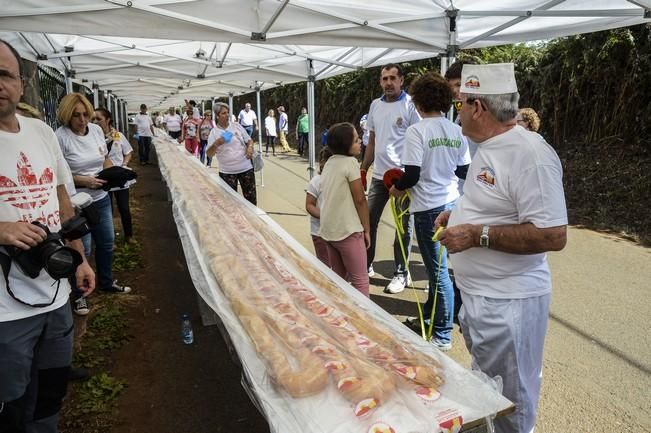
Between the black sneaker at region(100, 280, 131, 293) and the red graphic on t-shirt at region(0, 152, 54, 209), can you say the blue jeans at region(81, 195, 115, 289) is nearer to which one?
the black sneaker at region(100, 280, 131, 293)

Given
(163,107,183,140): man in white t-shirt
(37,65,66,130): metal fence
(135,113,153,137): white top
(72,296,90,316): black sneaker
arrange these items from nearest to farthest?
(72,296,90,316): black sneaker < (37,65,66,130): metal fence < (135,113,153,137): white top < (163,107,183,140): man in white t-shirt

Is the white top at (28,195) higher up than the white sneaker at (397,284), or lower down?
higher up

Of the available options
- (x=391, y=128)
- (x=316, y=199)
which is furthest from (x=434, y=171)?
(x=391, y=128)

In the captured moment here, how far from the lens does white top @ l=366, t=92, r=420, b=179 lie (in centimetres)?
425

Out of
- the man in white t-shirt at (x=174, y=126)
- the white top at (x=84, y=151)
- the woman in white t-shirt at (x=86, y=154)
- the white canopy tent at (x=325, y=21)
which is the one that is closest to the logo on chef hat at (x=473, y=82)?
the white canopy tent at (x=325, y=21)

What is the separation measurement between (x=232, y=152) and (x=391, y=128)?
9.11 ft

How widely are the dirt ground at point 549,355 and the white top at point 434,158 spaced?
1.16m

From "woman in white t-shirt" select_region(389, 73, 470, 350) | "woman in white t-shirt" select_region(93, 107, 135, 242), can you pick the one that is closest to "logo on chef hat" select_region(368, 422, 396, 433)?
"woman in white t-shirt" select_region(389, 73, 470, 350)

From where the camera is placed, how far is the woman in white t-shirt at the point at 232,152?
627 cm

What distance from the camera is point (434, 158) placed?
328cm

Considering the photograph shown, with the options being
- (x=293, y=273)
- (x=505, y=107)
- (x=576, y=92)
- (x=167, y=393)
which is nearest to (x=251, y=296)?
(x=293, y=273)

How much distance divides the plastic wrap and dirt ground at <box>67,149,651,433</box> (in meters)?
0.78

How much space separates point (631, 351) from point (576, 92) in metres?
7.16

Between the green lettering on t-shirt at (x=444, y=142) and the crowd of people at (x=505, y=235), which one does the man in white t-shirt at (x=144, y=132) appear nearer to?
the green lettering on t-shirt at (x=444, y=142)
